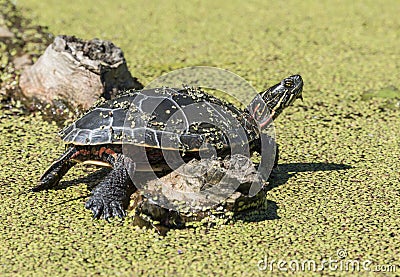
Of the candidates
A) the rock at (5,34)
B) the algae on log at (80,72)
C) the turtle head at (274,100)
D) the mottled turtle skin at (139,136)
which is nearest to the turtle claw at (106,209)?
the mottled turtle skin at (139,136)

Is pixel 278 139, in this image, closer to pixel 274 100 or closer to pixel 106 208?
Result: pixel 274 100

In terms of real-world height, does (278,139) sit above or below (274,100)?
below

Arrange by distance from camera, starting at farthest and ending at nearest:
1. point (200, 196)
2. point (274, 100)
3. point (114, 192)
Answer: point (274, 100)
point (114, 192)
point (200, 196)

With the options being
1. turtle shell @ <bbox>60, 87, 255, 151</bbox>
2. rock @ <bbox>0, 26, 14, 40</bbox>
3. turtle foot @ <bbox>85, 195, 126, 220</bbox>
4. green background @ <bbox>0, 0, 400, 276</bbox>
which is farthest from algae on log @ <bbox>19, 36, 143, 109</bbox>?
turtle foot @ <bbox>85, 195, 126, 220</bbox>

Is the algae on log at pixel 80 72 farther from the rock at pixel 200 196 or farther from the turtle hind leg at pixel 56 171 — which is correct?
the rock at pixel 200 196

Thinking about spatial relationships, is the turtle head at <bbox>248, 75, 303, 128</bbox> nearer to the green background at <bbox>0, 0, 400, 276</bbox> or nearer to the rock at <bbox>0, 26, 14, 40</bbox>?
the green background at <bbox>0, 0, 400, 276</bbox>

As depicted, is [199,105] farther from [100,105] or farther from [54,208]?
[54,208]

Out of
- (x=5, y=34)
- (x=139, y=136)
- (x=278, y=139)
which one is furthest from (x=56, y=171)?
(x=5, y=34)
